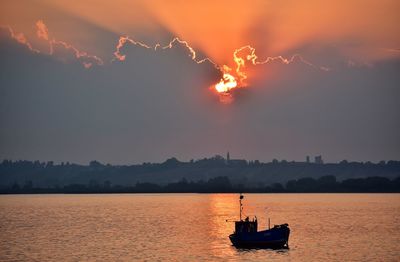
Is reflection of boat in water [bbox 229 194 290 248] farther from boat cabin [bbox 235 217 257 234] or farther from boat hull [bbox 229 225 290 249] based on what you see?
boat cabin [bbox 235 217 257 234]

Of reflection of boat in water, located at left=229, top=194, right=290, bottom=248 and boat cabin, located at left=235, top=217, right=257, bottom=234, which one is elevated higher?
boat cabin, located at left=235, top=217, right=257, bottom=234

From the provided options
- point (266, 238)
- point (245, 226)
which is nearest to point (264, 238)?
point (266, 238)

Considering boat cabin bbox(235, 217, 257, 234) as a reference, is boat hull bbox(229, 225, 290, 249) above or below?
below

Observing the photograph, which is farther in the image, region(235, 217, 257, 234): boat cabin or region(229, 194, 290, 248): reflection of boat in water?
region(235, 217, 257, 234): boat cabin

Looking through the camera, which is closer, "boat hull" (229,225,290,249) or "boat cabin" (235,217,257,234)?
"boat hull" (229,225,290,249)

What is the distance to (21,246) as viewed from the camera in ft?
416

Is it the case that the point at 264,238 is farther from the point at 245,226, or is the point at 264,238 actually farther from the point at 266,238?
the point at 245,226

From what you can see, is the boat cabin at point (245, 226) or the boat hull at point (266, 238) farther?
the boat cabin at point (245, 226)

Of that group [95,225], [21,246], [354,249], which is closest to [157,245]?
[21,246]

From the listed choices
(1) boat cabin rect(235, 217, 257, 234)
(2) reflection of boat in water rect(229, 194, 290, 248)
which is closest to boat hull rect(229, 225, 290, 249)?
(2) reflection of boat in water rect(229, 194, 290, 248)

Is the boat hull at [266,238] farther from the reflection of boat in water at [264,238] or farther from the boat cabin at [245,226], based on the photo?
the boat cabin at [245,226]

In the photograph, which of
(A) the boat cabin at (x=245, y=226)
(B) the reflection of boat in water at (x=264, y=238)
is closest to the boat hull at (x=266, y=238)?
(B) the reflection of boat in water at (x=264, y=238)

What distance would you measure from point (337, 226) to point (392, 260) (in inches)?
2888

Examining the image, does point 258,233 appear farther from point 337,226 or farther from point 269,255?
point 337,226
